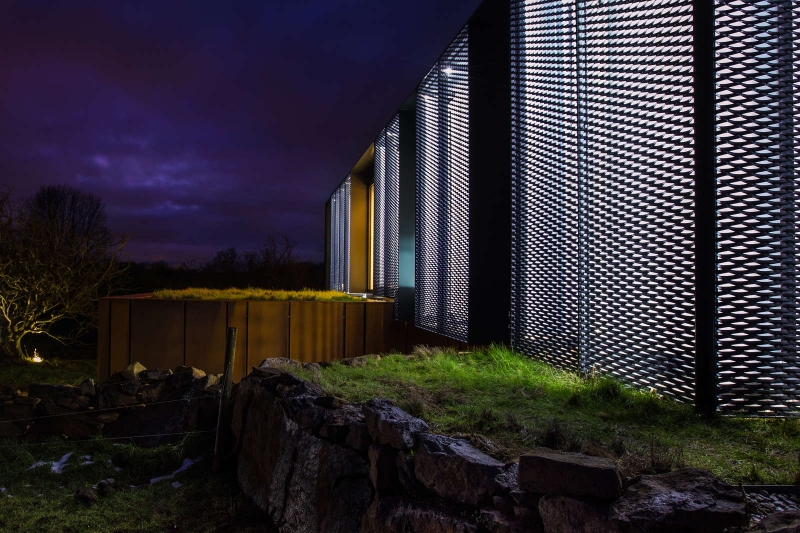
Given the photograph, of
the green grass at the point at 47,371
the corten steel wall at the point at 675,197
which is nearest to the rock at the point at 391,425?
the corten steel wall at the point at 675,197

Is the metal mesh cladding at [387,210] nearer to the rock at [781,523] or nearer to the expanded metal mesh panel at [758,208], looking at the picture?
the expanded metal mesh panel at [758,208]

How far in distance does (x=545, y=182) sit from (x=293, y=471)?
3.18 metres

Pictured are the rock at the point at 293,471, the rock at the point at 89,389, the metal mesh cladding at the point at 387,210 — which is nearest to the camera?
the rock at the point at 293,471

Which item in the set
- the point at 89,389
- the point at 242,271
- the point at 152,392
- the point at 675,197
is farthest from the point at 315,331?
the point at 242,271

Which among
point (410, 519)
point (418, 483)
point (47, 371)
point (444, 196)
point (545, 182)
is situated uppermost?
point (444, 196)

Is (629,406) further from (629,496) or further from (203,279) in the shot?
(203,279)

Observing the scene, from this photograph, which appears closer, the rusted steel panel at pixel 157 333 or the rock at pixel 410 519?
the rock at pixel 410 519

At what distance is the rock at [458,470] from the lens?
215 centimetres

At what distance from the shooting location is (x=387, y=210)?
10.8 m

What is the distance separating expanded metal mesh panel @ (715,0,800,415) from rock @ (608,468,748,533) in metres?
1.53

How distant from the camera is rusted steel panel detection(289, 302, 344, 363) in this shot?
9.13 meters

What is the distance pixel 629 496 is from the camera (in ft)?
5.56

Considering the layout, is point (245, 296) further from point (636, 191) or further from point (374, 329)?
point (636, 191)

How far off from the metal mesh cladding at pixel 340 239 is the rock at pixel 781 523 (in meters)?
13.8
